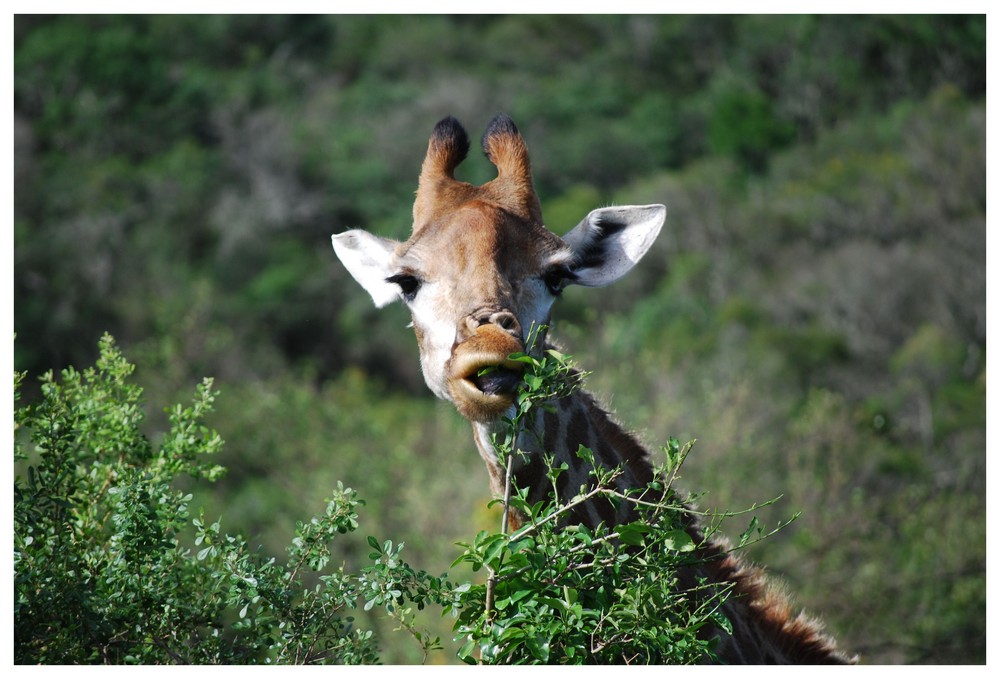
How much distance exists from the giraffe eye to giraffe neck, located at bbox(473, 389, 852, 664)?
708mm

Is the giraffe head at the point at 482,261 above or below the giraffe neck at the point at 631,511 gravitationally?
above

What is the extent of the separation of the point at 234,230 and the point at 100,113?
940cm

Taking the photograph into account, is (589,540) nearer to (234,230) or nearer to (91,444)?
(91,444)

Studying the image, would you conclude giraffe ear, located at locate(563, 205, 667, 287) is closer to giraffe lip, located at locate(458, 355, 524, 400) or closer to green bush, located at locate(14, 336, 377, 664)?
giraffe lip, located at locate(458, 355, 524, 400)

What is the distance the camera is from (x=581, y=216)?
4088 cm

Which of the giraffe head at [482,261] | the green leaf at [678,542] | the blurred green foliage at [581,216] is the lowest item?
the green leaf at [678,542]

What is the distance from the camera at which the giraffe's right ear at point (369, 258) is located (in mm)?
6184

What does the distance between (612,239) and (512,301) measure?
3.04 feet

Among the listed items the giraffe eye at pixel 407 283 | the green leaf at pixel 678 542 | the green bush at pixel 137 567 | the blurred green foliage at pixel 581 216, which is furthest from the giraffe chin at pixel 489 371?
the blurred green foliage at pixel 581 216

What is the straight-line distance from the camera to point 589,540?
14.6 ft

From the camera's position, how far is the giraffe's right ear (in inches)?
243

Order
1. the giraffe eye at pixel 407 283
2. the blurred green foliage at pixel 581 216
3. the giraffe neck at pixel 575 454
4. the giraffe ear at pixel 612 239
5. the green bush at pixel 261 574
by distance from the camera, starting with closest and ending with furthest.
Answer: the green bush at pixel 261 574 < the giraffe neck at pixel 575 454 < the giraffe eye at pixel 407 283 < the giraffe ear at pixel 612 239 < the blurred green foliage at pixel 581 216

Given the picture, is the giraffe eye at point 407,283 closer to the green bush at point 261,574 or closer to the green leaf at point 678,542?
the green bush at point 261,574

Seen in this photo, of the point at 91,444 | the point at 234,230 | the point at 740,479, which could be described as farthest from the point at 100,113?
the point at 91,444
